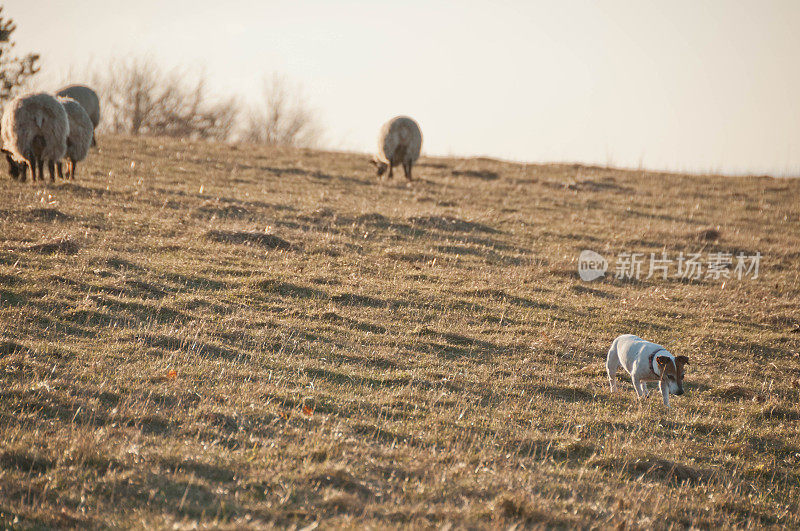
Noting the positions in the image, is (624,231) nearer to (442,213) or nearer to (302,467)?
(442,213)

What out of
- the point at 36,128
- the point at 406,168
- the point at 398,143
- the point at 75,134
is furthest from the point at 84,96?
the point at 406,168

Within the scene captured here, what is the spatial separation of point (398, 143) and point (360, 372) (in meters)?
18.2

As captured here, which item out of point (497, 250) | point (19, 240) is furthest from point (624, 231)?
point (19, 240)

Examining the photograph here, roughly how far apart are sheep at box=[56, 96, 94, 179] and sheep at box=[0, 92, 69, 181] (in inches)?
45.2

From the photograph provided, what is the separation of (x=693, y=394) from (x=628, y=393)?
1001 millimetres

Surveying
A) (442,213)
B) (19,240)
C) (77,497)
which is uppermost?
(442,213)

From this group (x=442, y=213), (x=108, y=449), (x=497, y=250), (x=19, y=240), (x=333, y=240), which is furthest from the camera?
(x=442, y=213)

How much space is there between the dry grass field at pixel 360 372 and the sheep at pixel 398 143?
6.87 m

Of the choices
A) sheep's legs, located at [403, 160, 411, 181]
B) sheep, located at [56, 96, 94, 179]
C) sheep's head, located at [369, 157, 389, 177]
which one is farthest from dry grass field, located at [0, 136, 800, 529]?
sheep's legs, located at [403, 160, 411, 181]

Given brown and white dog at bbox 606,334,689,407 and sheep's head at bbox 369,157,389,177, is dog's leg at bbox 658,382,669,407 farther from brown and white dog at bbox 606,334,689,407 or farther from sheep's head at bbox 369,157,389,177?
sheep's head at bbox 369,157,389,177

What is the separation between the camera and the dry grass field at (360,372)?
5.11 meters

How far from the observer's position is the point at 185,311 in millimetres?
9727

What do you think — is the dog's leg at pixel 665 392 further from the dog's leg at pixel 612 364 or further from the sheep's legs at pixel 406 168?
the sheep's legs at pixel 406 168

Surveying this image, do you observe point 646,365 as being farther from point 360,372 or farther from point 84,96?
point 84,96
